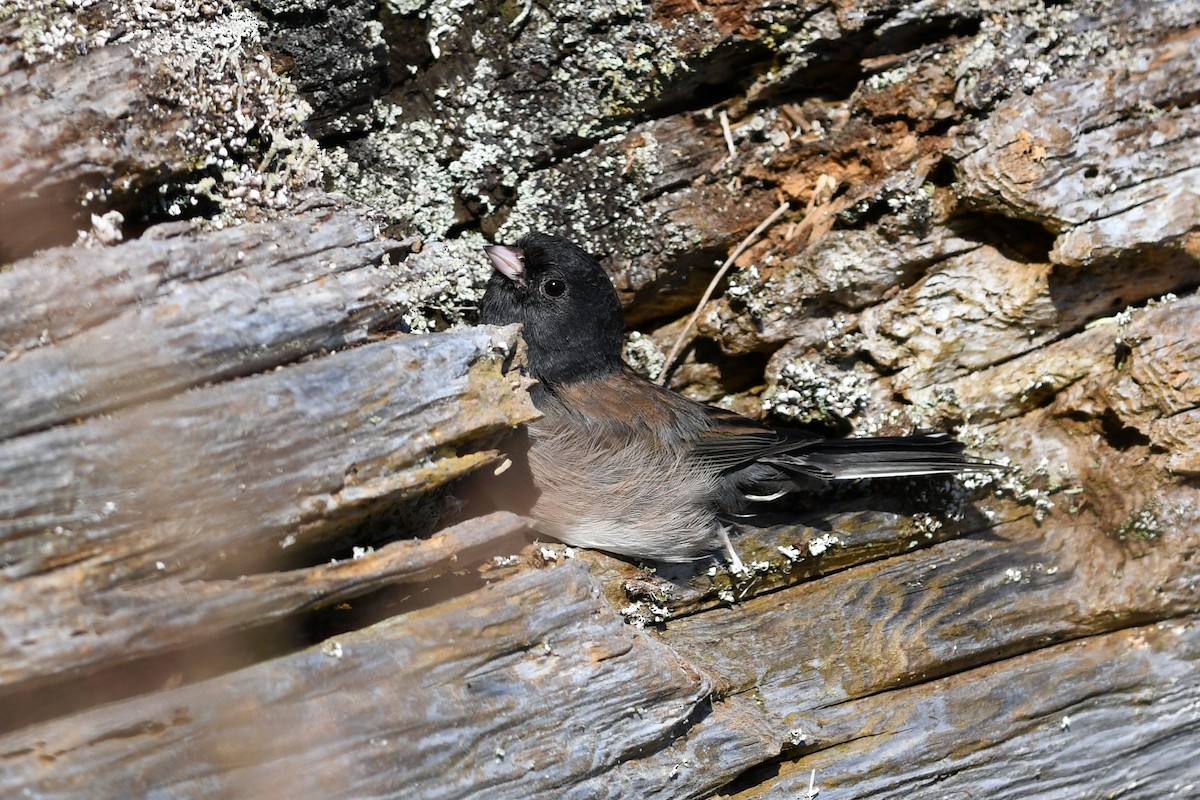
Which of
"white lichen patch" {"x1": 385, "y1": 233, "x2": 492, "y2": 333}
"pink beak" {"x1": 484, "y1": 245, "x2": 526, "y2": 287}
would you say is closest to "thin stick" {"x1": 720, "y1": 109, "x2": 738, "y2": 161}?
"pink beak" {"x1": 484, "y1": 245, "x2": 526, "y2": 287}

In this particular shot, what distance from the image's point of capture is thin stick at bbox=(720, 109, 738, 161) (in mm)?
4203

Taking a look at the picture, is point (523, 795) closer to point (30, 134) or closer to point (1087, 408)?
point (30, 134)

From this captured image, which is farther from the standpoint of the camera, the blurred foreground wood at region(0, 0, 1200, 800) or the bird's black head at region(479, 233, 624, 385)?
the bird's black head at region(479, 233, 624, 385)

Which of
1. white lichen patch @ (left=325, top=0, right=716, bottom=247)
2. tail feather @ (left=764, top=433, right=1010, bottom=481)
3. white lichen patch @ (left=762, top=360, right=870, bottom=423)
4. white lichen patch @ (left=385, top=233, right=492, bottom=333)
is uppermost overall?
white lichen patch @ (left=325, top=0, right=716, bottom=247)

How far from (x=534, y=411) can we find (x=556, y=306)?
974 millimetres

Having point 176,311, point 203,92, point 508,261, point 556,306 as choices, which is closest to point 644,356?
point 556,306

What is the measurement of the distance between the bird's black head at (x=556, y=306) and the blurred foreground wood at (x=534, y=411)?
209mm

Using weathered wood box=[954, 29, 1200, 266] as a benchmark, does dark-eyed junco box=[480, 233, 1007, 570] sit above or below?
below

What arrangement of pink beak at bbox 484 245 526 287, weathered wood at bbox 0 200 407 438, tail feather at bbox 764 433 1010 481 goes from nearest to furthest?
weathered wood at bbox 0 200 407 438 < tail feather at bbox 764 433 1010 481 < pink beak at bbox 484 245 526 287

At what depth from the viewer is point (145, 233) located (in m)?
2.83

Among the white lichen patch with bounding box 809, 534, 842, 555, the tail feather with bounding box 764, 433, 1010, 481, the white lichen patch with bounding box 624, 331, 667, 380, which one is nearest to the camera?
the tail feather with bounding box 764, 433, 1010, 481

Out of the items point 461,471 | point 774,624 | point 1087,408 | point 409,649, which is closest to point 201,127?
point 461,471

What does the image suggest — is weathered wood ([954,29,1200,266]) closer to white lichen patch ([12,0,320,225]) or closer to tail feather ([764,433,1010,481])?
tail feather ([764,433,1010,481])

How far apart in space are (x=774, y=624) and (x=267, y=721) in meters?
1.88
